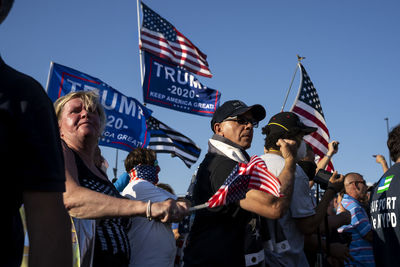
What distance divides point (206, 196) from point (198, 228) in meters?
0.24

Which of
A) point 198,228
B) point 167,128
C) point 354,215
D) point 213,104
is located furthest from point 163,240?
point 213,104

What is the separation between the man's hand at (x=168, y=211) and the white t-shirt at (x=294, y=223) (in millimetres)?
1198

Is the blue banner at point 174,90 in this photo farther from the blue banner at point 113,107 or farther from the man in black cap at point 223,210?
the man in black cap at point 223,210

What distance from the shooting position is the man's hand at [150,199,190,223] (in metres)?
2.28

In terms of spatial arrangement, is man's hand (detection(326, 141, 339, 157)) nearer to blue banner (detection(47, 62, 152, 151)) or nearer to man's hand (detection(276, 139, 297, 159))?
man's hand (detection(276, 139, 297, 159))

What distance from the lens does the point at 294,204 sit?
11.3 ft

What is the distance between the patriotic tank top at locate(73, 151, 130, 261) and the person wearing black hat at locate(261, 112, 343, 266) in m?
1.17

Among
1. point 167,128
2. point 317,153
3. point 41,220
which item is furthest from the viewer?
point 167,128

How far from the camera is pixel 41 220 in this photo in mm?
1085

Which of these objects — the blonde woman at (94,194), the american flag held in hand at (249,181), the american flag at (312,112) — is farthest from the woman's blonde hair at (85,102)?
the american flag at (312,112)

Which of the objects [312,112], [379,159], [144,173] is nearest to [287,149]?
[144,173]

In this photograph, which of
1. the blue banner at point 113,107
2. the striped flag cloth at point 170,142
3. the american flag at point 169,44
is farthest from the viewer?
the american flag at point 169,44

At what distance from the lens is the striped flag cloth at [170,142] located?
34.7ft

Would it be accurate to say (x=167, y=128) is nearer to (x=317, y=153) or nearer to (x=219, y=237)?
(x=317, y=153)
